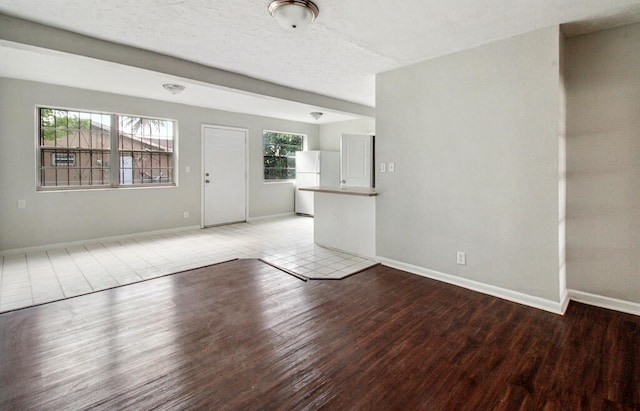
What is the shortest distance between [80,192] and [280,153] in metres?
4.22

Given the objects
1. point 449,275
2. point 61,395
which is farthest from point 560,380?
point 61,395

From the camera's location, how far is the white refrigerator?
7598mm

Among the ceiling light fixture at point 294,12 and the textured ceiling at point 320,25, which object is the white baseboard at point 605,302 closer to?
the textured ceiling at point 320,25

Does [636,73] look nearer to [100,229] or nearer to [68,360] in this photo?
[68,360]

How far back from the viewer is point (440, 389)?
1.74 meters

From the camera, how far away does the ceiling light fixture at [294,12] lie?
87.4 inches

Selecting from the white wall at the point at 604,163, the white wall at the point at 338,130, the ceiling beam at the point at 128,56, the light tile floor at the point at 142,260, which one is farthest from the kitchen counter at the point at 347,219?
the white wall at the point at 338,130

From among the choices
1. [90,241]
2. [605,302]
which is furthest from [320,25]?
[90,241]

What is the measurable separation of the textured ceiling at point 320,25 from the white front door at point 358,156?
254 cm

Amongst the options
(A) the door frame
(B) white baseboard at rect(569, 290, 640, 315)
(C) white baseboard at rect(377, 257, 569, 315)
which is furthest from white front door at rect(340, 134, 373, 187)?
(B) white baseboard at rect(569, 290, 640, 315)

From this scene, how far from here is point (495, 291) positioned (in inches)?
119

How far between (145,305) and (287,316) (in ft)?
4.21

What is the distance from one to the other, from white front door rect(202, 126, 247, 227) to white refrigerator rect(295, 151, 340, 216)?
1.38 meters

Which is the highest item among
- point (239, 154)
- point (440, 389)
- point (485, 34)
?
point (485, 34)
